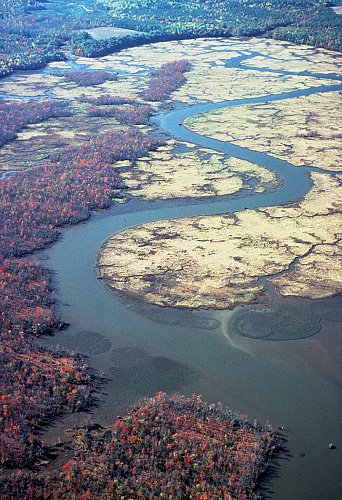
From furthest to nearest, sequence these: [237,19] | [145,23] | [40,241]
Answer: [237,19] → [145,23] → [40,241]

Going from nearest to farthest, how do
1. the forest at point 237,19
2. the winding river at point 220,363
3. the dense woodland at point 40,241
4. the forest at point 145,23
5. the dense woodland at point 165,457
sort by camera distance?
the dense woodland at point 165,457
the winding river at point 220,363
the dense woodland at point 40,241
the forest at point 145,23
the forest at point 237,19

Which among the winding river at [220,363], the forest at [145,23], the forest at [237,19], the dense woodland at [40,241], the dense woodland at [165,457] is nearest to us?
the dense woodland at [165,457]

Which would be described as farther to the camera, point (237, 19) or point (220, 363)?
point (237, 19)

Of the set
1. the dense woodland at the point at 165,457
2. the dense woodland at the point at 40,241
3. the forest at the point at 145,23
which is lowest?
the dense woodland at the point at 165,457

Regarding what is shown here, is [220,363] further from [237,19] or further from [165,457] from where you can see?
[237,19]

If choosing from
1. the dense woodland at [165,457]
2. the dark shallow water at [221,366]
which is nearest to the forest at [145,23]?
the dark shallow water at [221,366]

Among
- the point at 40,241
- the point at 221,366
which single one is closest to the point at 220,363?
the point at 221,366

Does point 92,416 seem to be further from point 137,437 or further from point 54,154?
point 54,154

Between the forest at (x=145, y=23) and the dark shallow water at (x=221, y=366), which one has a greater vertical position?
the forest at (x=145, y=23)

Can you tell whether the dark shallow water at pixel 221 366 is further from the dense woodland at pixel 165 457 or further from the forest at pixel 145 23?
the forest at pixel 145 23
